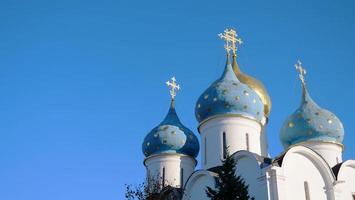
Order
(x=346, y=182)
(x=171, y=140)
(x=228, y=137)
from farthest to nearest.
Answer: (x=171, y=140)
(x=228, y=137)
(x=346, y=182)

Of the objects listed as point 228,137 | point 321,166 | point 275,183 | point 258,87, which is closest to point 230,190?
point 275,183

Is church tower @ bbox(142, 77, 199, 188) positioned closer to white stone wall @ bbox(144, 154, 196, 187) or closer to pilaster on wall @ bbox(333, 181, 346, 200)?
white stone wall @ bbox(144, 154, 196, 187)

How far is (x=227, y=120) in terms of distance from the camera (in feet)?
62.1

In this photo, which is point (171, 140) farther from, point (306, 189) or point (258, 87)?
point (306, 189)

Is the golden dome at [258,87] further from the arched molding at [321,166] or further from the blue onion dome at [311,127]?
the arched molding at [321,166]

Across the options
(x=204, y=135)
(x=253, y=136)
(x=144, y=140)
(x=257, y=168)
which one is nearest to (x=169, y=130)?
(x=144, y=140)

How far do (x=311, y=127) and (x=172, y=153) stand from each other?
6000mm

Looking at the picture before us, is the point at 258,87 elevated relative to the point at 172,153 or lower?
elevated

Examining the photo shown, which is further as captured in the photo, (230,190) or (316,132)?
(316,132)

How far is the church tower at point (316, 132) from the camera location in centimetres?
1958

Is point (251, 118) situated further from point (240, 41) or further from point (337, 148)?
point (240, 41)

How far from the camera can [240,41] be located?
23328 mm

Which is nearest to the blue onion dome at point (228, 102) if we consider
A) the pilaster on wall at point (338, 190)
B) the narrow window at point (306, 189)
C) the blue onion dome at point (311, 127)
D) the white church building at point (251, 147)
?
the white church building at point (251, 147)

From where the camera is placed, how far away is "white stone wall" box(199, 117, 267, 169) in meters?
18.8
